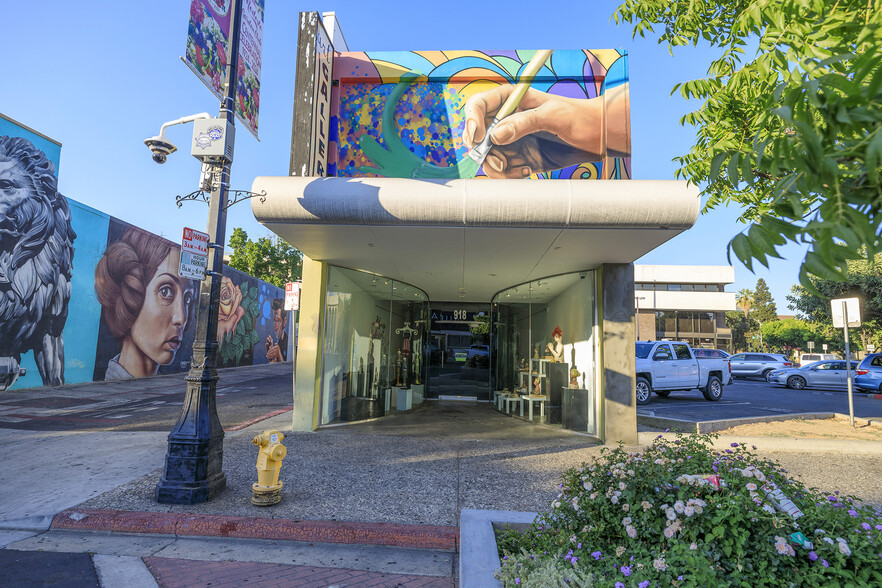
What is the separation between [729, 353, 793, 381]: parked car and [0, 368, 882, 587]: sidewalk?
23.1 m

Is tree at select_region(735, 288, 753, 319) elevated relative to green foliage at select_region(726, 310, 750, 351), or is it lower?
elevated

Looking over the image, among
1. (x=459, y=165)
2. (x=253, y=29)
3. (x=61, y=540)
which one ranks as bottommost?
(x=61, y=540)

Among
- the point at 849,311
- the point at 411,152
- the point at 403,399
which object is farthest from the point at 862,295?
the point at 411,152

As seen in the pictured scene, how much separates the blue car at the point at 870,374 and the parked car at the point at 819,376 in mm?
953

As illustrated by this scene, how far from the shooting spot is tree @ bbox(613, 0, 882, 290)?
1.24 metres

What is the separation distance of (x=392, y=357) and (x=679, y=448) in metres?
9.50

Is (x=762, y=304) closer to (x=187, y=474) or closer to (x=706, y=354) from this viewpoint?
(x=706, y=354)

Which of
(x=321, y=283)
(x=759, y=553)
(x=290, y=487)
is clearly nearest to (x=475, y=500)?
(x=290, y=487)

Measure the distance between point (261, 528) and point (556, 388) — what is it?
23.2 ft

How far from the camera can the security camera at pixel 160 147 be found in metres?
6.84

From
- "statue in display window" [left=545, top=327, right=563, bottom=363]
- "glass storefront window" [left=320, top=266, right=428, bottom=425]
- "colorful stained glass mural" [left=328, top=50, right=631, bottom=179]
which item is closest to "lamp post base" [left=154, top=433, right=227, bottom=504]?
"glass storefront window" [left=320, top=266, right=428, bottom=425]

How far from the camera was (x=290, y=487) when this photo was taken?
564 centimetres

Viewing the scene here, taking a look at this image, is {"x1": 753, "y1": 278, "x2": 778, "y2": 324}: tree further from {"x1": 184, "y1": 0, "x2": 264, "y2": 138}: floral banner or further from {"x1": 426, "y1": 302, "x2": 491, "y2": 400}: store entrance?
{"x1": 184, "y1": 0, "x2": 264, "y2": 138}: floral banner

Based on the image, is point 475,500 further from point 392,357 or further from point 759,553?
point 392,357
